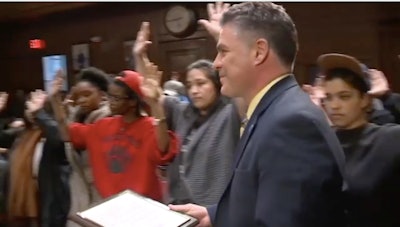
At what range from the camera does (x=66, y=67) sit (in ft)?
13.4

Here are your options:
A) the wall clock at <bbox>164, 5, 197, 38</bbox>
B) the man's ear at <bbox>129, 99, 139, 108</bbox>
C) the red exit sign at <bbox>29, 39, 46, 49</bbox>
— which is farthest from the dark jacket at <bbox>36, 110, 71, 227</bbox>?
the red exit sign at <bbox>29, 39, 46, 49</bbox>

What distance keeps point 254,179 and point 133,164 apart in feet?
3.69

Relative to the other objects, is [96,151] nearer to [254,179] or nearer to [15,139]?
[15,139]

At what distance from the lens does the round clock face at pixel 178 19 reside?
3779mm

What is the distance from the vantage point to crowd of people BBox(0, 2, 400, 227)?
3.26ft

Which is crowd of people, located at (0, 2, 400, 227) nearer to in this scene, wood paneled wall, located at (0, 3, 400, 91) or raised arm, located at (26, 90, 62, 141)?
raised arm, located at (26, 90, 62, 141)

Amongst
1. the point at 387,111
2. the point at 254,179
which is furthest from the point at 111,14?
the point at 254,179

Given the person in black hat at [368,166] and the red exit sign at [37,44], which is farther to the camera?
the red exit sign at [37,44]

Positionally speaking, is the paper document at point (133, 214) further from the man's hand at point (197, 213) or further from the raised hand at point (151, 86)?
the raised hand at point (151, 86)

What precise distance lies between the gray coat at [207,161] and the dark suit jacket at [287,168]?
93 cm

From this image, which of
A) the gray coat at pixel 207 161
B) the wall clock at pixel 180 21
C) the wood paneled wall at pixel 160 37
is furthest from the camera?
the wall clock at pixel 180 21

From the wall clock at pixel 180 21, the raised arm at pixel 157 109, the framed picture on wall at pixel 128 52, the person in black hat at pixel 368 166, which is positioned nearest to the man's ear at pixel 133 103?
the raised arm at pixel 157 109

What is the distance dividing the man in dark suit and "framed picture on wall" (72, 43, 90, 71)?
3.09 m

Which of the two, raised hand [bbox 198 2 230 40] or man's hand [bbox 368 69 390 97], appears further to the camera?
man's hand [bbox 368 69 390 97]
